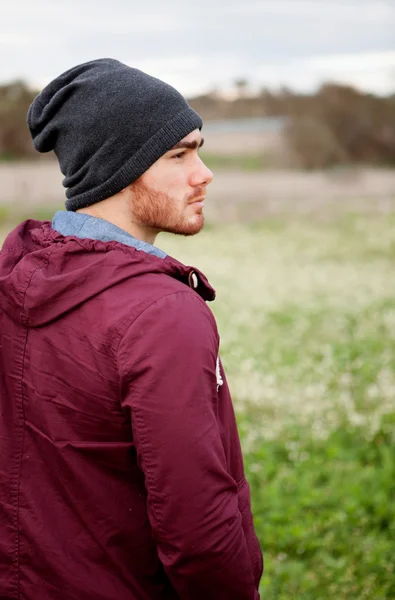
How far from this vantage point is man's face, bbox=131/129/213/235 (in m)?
2.26

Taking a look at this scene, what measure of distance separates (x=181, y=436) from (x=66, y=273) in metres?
0.54

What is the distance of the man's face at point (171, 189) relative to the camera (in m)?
2.26

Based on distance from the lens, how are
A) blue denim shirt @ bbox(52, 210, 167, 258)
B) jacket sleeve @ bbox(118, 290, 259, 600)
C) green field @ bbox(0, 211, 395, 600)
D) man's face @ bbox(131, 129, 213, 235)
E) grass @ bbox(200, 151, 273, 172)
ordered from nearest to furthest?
jacket sleeve @ bbox(118, 290, 259, 600) → blue denim shirt @ bbox(52, 210, 167, 258) → man's face @ bbox(131, 129, 213, 235) → green field @ bbox(0, 211, 395, 600) → grass @ bbox(200, 151, 273, 172)

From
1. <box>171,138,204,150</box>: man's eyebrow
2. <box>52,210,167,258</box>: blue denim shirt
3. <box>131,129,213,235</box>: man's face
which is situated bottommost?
<box>52,210,167,258</box>: blue denim shirt

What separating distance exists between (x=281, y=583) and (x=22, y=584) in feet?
9.25

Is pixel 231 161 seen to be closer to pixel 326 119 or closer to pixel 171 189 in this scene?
pixel 326 119

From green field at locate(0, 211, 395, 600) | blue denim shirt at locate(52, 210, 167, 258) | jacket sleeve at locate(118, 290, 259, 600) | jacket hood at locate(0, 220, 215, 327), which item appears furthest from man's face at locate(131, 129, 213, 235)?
green field at locate(0, 211, 395, 600)

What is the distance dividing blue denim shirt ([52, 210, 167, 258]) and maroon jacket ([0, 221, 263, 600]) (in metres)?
0.06

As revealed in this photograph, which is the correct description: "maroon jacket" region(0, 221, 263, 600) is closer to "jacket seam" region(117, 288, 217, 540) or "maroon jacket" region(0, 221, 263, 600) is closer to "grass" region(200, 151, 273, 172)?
"jacket seam" region(117, 288, 217, 540)

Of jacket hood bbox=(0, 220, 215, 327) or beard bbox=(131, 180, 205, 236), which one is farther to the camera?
beard bbox=(131, 180, 205, 236)

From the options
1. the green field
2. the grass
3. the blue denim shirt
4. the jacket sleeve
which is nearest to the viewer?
the jacket sleeve

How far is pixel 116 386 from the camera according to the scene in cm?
191

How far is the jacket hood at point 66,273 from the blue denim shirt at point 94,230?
0.08m

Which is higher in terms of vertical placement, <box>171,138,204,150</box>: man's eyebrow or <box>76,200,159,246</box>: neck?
<box>171,138,204,150</box>: man's eyebrow
